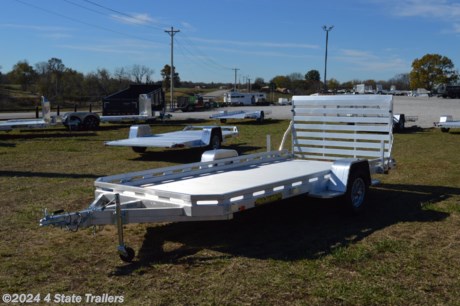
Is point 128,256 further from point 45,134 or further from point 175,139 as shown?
point 45,134

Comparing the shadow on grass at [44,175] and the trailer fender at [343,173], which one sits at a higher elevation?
the trailer fender at [343,173]

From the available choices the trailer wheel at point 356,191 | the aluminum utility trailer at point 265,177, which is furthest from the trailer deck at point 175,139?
the trailer wheel at point 356,191

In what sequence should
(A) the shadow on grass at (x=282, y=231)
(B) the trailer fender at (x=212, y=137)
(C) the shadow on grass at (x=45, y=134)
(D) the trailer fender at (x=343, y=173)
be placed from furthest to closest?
(C) the shadow on grass at (x=45, y=134)
(B) the trailer fender at (x=212, y=137)
(D) the trailer fender at (x=343, y=173)
(A) the shadow on grass at (x=282, y=231)

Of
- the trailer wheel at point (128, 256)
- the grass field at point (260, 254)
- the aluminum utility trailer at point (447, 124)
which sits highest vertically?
the aluminum utility trailer at point (447, 124)

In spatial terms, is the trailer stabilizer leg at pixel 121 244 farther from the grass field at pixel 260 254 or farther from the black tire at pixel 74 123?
the black tire at pixel 74 123

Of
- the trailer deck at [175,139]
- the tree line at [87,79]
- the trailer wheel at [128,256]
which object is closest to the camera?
the trailer wheel at [128,256]

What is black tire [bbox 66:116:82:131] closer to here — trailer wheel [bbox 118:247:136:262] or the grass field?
the grass field

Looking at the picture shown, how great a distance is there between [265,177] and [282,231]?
0.85 m

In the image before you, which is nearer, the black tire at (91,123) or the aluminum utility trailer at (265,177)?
the aluminum utility trailer at (265,177)

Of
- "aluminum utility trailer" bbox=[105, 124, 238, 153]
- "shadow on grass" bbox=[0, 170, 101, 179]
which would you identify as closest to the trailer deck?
"aluminum utility trailer" bbox=[105, 124, 238, 153]

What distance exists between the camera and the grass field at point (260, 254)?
406 centimetres

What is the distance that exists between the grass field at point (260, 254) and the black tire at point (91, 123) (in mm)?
12230

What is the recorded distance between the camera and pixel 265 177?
6.39 meters

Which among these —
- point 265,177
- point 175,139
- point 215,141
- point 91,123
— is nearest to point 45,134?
point 91,123
